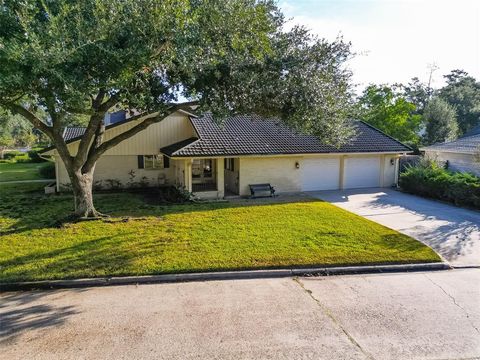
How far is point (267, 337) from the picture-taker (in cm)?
514

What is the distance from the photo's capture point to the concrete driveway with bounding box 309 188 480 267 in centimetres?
949

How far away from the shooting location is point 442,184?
52.5 ft

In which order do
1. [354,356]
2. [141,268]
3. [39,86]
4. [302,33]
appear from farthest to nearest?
[302,33]
[141,268]
[39,86]
[354,356]

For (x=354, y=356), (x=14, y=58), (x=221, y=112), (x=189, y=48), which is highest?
(x=189, y=48)

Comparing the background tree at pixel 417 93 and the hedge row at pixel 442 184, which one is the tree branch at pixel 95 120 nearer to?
the hedge row at pixel 442 184

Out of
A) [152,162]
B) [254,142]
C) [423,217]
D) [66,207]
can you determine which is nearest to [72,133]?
[152,162]

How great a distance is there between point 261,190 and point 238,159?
199cm

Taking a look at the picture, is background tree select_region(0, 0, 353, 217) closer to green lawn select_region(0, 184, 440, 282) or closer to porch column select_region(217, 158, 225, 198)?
green lawn select_region(0, 184, 440, 282)

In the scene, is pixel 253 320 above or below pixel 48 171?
below

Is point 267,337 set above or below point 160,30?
below

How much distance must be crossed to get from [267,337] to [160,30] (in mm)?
6524

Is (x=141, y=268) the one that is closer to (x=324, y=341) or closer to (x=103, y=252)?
(x=103, y=252)

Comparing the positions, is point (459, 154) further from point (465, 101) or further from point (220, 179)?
point (465, 101)

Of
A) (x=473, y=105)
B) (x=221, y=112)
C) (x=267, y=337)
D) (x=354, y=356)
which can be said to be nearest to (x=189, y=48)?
(x=221, y=112)
